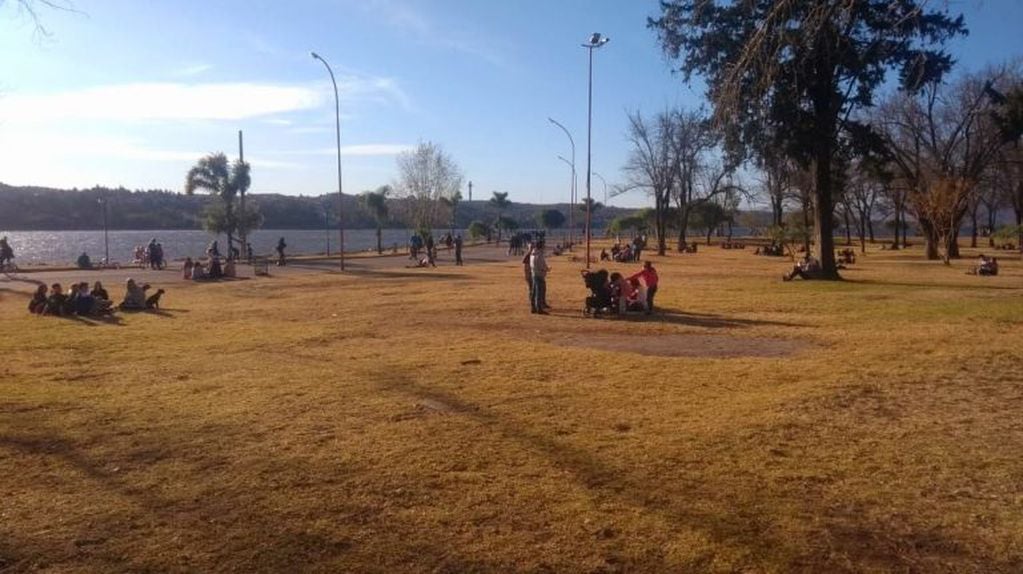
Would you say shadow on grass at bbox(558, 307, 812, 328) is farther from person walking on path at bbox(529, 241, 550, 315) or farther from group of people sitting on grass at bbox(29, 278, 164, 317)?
Result: group of people sitting on grass at bbox(29, 278, 164, 317)

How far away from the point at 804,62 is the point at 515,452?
4.07 metres

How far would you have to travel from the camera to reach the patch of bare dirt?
11.6m

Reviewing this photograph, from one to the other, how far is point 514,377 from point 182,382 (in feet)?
13.2

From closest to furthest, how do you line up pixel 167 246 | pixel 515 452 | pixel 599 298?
pixel 515 452
pixel 599 298
pixel 167 246

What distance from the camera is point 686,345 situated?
40.9 feet

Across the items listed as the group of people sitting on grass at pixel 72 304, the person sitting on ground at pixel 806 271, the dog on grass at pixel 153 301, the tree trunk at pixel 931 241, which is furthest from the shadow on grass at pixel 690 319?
the tree trunk at pixel 931 241

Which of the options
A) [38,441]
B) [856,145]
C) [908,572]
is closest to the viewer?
[908,572]

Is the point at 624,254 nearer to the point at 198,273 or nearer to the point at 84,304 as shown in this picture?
the point at 198,273

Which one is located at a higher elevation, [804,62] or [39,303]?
[804,62]

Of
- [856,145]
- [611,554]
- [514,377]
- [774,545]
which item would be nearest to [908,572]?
[774,545]

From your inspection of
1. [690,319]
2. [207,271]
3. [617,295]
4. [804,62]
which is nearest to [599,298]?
[617,295]

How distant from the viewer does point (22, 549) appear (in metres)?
4.50

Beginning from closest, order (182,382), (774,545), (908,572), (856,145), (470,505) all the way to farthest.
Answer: (908,572) < (774,545) < (470,505) < (182,382) < (856,145)

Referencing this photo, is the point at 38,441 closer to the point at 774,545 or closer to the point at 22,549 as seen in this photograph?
the point at 22,549
